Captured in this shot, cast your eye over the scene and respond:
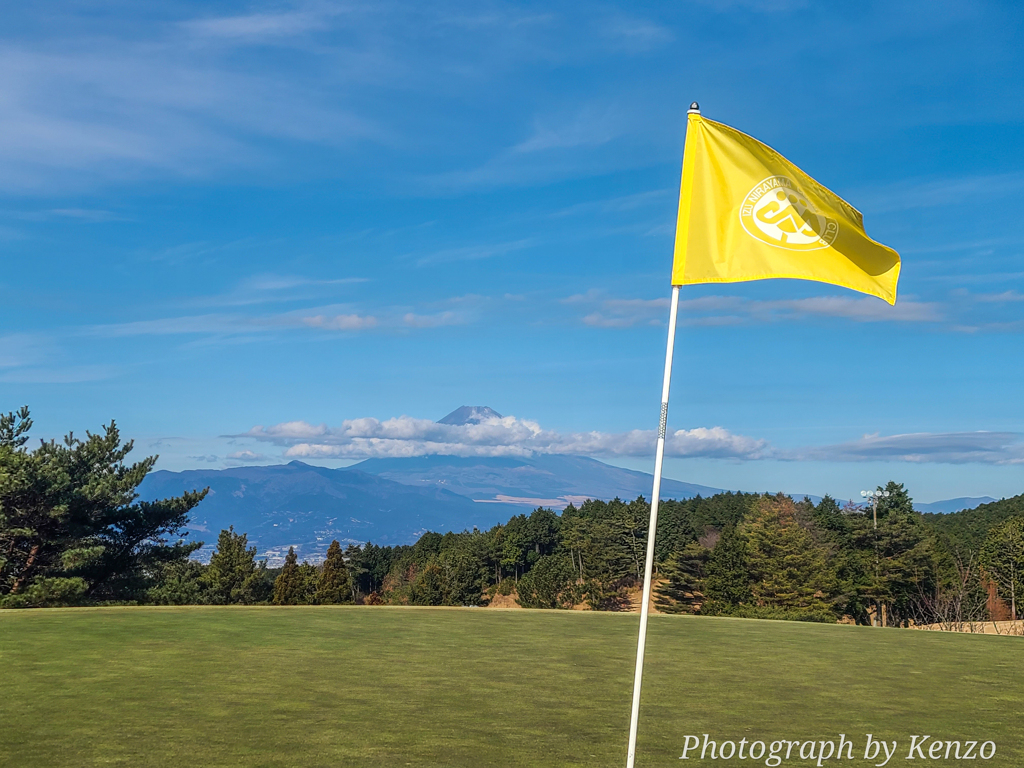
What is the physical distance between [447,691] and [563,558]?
74.8 meters

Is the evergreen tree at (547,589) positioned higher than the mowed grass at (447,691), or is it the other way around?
the mowed grass at (447,691)

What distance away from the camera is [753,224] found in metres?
6.64

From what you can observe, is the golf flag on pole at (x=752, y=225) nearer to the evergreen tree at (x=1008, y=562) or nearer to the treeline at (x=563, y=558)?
the treeline at (x=563, y=558)

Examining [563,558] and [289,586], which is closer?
[289,586]

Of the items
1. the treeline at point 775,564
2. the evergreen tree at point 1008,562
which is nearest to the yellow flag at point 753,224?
the treeline at point 775,564

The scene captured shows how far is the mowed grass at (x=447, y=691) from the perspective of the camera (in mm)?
6371

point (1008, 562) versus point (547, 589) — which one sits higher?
point (1008, 562)

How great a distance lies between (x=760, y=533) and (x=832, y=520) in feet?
46.5

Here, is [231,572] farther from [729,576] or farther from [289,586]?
[729,576]

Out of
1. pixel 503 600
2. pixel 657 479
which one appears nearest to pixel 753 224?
pixel 657 479

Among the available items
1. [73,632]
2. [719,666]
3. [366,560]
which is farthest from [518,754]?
[366,560]

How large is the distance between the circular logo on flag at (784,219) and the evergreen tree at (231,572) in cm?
4008

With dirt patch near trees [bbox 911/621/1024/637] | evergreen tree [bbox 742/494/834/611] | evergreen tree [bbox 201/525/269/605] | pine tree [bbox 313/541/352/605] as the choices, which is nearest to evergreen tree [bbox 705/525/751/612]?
evergreen tree [bbox 742/494/834/611]

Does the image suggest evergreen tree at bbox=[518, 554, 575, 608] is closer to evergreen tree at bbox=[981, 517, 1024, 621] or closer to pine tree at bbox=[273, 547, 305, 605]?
pine tree at bbox=[273, 547, 305, 605]
